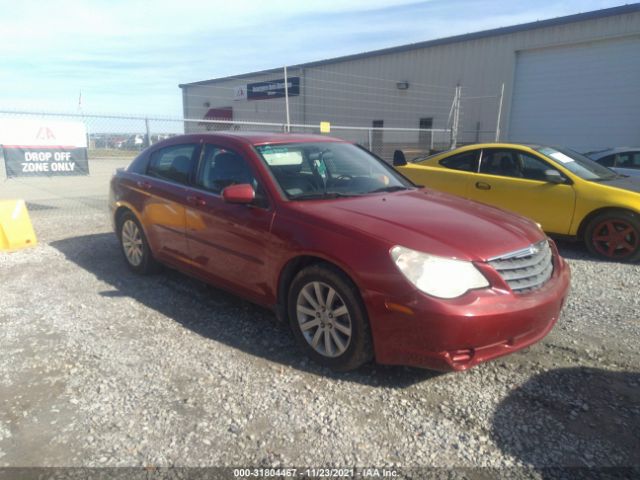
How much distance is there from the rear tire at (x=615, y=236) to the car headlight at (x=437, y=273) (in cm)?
404

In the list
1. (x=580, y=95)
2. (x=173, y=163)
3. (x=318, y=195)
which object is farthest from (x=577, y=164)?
(x=580, y=95)

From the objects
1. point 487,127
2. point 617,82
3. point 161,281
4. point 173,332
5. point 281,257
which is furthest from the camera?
point 487,127

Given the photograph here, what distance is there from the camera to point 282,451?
2.40 metres

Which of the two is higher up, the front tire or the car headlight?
the car headlight

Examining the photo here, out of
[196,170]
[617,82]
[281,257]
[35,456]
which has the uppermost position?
[617,82]

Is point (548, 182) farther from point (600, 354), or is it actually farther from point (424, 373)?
point (424, 373)

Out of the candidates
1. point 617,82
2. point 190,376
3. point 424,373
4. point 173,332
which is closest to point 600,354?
point 424,373

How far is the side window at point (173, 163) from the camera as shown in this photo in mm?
4418

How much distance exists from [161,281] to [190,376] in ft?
6.92

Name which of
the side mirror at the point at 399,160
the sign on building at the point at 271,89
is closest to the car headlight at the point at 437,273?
the side mirror at the point at 399,160

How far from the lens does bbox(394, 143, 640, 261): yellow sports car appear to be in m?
5.80

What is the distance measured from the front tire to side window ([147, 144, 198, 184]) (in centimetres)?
182

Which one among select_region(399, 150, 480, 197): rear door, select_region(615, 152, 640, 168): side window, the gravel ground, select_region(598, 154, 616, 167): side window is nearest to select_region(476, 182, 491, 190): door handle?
select_region(399, 150, 480, 197): rear door

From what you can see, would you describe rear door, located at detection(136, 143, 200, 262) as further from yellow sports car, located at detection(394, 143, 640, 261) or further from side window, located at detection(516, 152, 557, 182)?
side window, located at detection(516, 152, 557, 182)
